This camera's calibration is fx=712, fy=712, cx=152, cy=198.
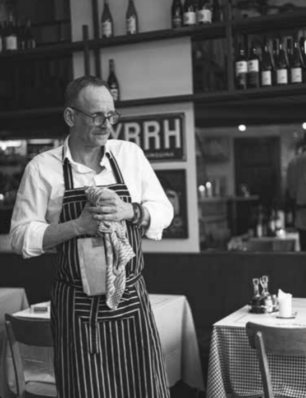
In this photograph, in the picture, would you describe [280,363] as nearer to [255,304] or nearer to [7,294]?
[255,304]

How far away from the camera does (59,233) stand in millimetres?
2361

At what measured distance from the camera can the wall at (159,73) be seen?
17.5 feet

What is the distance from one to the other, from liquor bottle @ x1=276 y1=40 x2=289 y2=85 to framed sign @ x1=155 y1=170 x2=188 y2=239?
100 centimetres

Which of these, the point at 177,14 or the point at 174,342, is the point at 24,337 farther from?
the point at 177,14

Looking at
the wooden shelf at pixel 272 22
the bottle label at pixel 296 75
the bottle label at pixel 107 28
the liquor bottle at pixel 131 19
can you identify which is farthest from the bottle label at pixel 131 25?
the bottle label at pixel 296 75

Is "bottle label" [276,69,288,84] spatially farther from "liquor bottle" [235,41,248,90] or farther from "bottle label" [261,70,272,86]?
"liquor bottle" [235,41,248,90]

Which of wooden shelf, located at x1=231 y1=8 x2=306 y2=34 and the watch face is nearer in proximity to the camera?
the watch face

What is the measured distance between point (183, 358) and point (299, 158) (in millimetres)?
2349

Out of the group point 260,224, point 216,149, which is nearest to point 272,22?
point 260,224

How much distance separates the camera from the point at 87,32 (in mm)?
5457

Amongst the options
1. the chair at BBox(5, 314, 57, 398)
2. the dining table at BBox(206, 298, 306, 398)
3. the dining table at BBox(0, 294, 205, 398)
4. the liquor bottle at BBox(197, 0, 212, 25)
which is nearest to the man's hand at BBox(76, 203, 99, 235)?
the chair at BBox(5, 314, 57, 398)

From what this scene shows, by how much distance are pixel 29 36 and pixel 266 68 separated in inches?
81.2

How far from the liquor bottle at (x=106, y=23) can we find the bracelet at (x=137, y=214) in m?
3.26

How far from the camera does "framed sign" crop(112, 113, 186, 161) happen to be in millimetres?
5363
